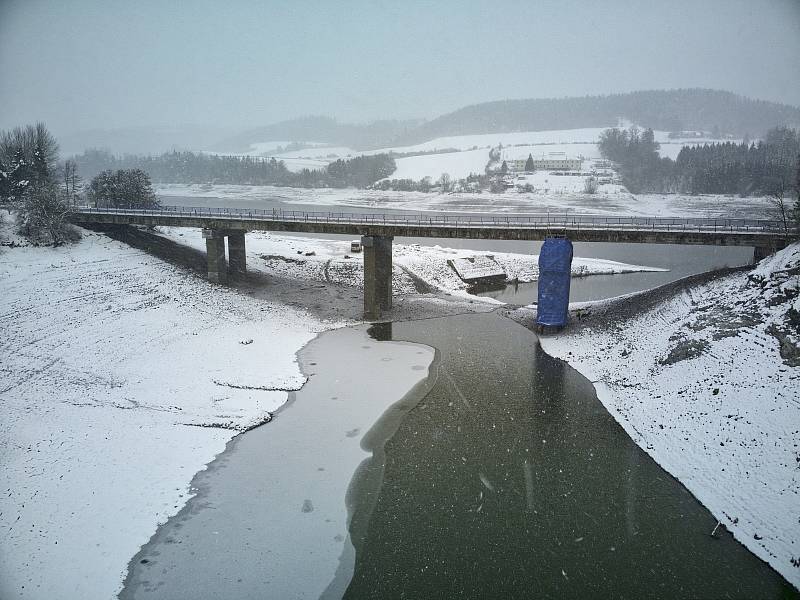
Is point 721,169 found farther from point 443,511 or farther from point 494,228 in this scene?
point 443,511

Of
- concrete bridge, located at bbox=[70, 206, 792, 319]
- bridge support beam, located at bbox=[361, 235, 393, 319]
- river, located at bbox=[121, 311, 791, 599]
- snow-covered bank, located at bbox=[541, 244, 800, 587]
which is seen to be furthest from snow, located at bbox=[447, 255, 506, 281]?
river, located at bbox=[121, 311, 791, 599]

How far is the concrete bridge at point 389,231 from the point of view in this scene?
4759cm

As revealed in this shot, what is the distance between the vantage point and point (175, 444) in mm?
27016

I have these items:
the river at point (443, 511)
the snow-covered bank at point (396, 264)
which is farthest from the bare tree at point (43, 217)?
the river at point (443, 511)

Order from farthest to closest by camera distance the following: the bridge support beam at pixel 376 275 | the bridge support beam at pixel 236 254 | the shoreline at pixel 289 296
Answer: the bridge support beam at pixel 236 254
the bridge support beam at pixel 376 275
the shoreline at pixel 289 296

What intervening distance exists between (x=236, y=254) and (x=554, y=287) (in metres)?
36.4

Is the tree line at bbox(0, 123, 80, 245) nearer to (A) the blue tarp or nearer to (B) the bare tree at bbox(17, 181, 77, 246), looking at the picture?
(B) the bare tree at bbox(17, 181, 77, 246)

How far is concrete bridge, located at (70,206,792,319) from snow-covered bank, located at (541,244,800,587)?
592cm

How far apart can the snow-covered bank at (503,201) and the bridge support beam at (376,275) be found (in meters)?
68.0

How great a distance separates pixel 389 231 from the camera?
5372 centimetres

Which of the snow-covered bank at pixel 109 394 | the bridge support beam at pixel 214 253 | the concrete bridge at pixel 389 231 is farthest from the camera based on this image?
the bridge support beam at pixel 214 253

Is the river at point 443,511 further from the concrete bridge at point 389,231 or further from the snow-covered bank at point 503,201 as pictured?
the snow-covered bank at point 503,201

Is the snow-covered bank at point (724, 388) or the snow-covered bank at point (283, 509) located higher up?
the snow-covered bank at point (724, 388)

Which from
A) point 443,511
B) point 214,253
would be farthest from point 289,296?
point 443,511
